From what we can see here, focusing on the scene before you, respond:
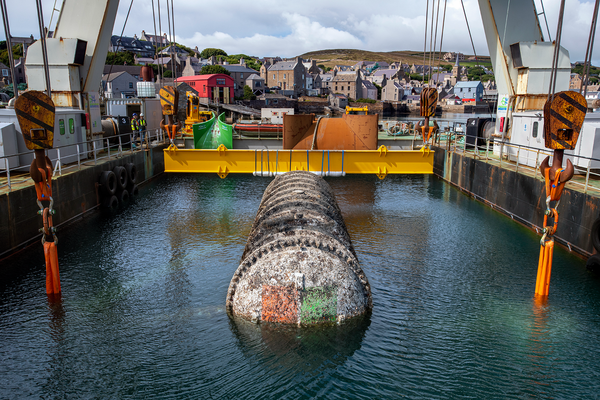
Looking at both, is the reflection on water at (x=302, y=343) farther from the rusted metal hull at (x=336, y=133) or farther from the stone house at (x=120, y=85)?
the stone house at (x=120, y=85)

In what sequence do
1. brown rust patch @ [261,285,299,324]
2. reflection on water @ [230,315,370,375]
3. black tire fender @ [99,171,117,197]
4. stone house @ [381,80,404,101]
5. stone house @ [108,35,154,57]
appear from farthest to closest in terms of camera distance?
stone house @ [108,35,154,57] → stone house @ [381,80,404,101] → black tire fender @ [99,171,117,197] → brown rust patch @ [261,285,299,324] → reflection on water @ [230,315,370,375]

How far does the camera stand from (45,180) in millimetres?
9188

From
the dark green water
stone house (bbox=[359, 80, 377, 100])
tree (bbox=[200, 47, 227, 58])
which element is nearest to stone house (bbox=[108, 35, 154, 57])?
tree (bbox=[200, 47, 227, 58])

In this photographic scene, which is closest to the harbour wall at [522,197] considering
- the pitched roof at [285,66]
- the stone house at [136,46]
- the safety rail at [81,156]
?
the safety rail at [81,156]

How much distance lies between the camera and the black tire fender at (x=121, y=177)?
19062mm

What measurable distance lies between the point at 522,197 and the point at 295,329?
11680 millimetres

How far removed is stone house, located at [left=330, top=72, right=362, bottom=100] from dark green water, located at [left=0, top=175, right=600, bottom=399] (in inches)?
5383

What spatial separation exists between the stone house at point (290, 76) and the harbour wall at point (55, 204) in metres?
121

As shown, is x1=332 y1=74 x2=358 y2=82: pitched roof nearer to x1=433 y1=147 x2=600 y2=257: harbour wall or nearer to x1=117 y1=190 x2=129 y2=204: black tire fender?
x1=433 y1=147 x2=600 y2=257: harbour wall

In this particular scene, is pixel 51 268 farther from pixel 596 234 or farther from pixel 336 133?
pixel 596 234

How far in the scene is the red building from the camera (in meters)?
80.0

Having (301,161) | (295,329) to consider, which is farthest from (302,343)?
(301,161)

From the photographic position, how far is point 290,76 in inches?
5428

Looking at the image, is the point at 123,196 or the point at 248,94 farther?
the point at 248,94
